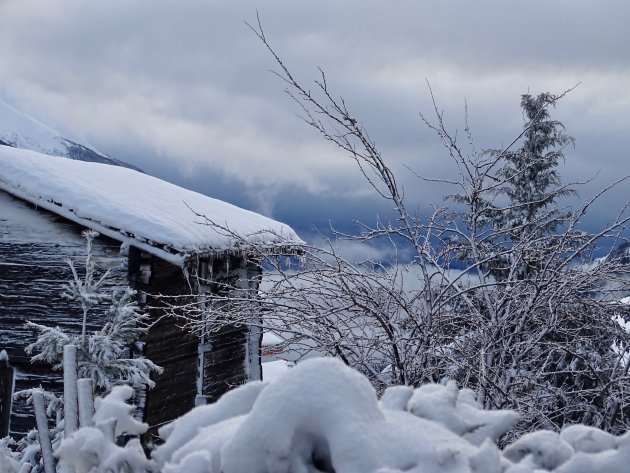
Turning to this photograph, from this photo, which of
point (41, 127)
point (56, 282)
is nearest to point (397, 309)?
point (56, 282)

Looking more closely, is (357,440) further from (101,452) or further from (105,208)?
(105,208)

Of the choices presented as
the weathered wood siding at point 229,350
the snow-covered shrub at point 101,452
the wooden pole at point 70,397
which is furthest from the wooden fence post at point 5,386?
the snow-covered shrub at point 101,452

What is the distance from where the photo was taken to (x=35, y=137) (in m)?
161

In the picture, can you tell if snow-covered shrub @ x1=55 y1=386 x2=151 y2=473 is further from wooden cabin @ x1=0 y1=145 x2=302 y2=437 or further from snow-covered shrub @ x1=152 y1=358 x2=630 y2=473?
wooden cabin @ x1=0 y1=145 x2=302 y2=437

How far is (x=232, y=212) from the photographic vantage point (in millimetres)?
15148

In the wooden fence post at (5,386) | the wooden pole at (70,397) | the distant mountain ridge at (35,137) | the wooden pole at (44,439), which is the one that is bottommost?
the wooden fence post at (5,386)

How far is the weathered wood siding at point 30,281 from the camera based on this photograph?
945 centimetres

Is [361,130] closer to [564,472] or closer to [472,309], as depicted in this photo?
[472,309]

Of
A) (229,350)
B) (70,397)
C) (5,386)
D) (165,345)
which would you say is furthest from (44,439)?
(229,350)

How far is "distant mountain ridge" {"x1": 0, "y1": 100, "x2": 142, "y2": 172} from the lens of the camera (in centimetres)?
15062

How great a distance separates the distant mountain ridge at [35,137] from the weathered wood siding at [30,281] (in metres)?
145

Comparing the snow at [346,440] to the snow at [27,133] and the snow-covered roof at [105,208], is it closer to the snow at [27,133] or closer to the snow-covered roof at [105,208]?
the snow-covered roof at [105,208]

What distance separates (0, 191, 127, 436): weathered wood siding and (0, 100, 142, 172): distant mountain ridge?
477 ft

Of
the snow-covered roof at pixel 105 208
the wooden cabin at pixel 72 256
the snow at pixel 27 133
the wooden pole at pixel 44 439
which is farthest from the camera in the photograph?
the snow at pixel 27 133
